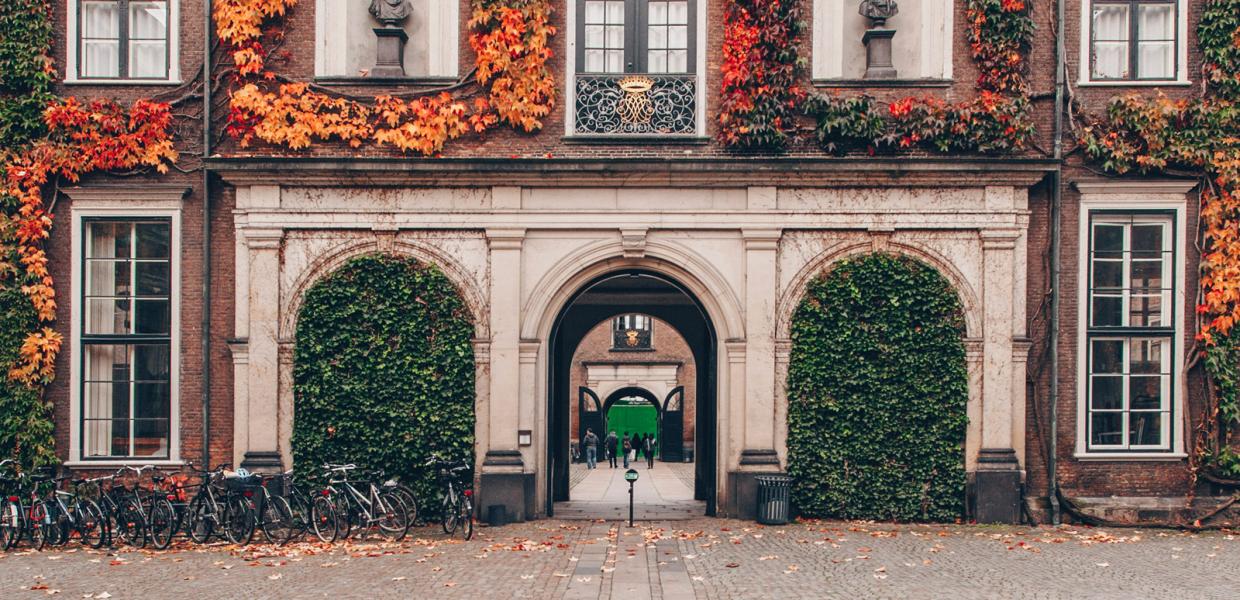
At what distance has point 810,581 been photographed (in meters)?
12.3

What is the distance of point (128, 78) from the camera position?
1739 centimetres

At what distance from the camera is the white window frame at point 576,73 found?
17.1 m

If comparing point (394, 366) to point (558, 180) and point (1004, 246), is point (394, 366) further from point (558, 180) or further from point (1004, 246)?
point (1004, 246)

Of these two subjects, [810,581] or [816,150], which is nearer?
[810,581]

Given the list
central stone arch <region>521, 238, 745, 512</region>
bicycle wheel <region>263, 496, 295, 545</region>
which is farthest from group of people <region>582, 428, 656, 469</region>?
bicycle wheel <region>263, 496, 295, 545</region>

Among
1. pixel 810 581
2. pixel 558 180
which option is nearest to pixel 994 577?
pixel 810 581

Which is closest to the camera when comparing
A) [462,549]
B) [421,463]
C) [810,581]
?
[810,581]

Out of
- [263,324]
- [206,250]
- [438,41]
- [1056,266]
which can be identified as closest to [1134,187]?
[1056,266]

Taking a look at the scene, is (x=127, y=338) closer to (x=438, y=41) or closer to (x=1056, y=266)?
(x=438, y=41)

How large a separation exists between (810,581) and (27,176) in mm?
12511

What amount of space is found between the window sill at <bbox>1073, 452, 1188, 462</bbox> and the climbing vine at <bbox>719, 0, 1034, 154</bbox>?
4623 mm

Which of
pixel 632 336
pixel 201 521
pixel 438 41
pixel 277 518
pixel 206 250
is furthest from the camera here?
pixel 632 336

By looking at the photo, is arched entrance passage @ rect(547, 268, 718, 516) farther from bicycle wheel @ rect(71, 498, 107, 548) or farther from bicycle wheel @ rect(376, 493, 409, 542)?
bicycle wheel @ rect(71, 498, 107, 548)

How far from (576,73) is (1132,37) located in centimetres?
828
